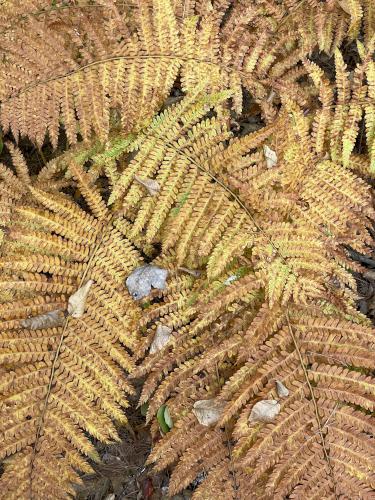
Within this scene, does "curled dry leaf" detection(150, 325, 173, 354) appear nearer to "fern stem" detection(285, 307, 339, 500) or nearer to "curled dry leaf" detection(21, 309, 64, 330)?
"curled dry leaf" detection(21, 309, 64, 330)

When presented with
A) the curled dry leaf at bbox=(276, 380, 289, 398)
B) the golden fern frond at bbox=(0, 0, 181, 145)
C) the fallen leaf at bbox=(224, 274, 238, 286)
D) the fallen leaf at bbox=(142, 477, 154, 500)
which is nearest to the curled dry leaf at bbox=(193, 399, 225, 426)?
the curled dry leaf at bbox=(276, 380, 289, 398)

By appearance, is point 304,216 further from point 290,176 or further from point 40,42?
point 40,42

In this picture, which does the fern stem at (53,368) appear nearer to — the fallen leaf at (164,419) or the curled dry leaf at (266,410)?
the fallen leaf at (164,419)

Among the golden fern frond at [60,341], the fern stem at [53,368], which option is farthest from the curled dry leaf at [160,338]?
the fern stem at [53,368]

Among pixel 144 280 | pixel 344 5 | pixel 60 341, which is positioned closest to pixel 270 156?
pixel 144 280

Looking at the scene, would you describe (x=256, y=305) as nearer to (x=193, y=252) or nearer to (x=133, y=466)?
(x=193, y=252)
